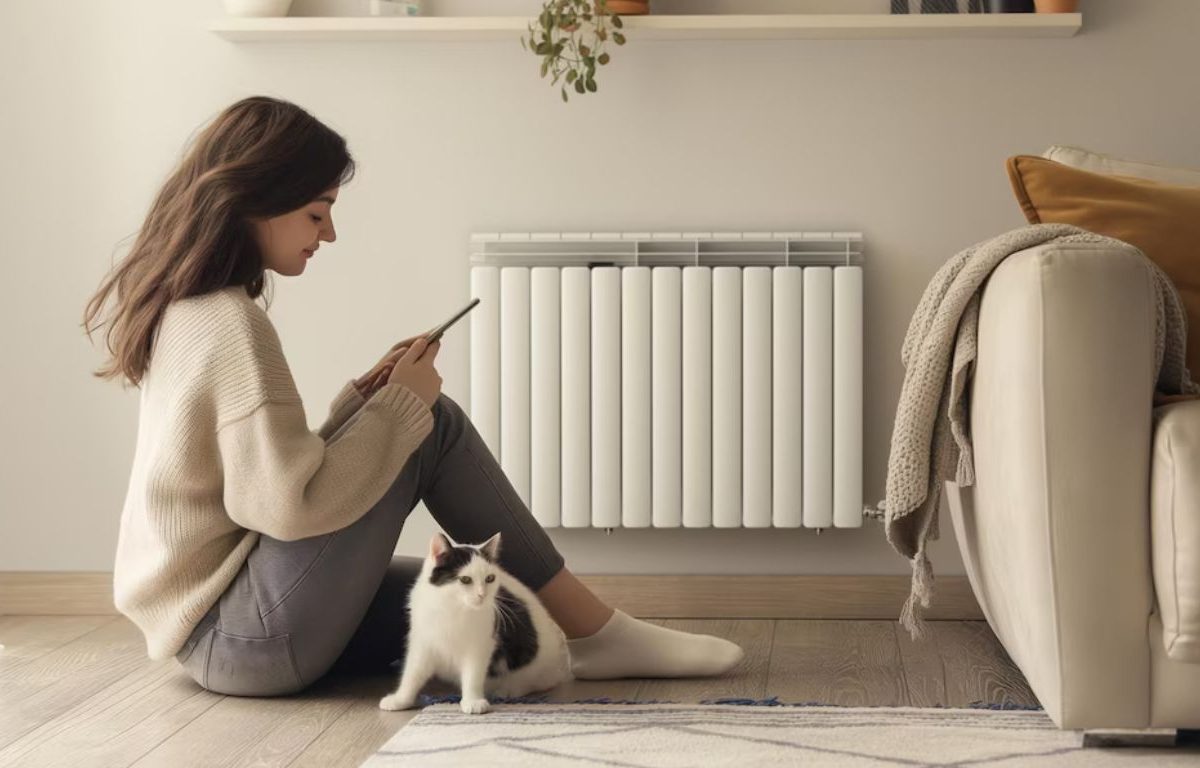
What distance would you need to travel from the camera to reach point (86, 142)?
280 centimetres

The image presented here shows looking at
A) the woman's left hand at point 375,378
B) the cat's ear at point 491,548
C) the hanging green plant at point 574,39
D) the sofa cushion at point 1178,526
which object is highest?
the hanging green plant at point 574,39

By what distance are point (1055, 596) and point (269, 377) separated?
1010mm

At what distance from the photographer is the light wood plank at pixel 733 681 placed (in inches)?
79.8

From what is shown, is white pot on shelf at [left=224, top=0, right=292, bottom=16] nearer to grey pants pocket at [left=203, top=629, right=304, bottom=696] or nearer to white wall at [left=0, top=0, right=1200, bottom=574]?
white wall at [left=0, top=0, right=1200, bottom=574]

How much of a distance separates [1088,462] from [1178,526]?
4.5 inches

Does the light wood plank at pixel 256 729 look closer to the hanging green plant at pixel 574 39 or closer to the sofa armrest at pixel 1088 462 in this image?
the sofa armrest at pixel 1088 462

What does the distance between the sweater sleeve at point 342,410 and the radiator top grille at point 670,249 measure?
0.71 metres

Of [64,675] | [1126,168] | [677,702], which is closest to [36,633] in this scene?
[64,675]


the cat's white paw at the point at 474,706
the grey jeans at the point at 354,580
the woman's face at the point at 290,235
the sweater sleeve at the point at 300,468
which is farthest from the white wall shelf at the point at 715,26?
the cat's white paw at the point at 474,706

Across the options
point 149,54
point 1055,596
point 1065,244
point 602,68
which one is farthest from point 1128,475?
point 149,54

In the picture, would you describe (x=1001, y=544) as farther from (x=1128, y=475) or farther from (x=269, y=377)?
(x=269, y=377)

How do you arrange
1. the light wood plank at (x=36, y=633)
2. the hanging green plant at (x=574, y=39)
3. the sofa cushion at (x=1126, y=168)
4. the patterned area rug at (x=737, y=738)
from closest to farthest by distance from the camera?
the patterned area rug at (x=737, y=738), the sofa cushion at (x=1126, y=168), the light wood plank at (x=36, y=633), the hanging green plant at (x=574, y=39)

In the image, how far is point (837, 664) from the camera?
227 centimetres

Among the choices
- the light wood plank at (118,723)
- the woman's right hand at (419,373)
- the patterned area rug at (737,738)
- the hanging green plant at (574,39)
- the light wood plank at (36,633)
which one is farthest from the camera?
the hanging green plant at (574,39)
